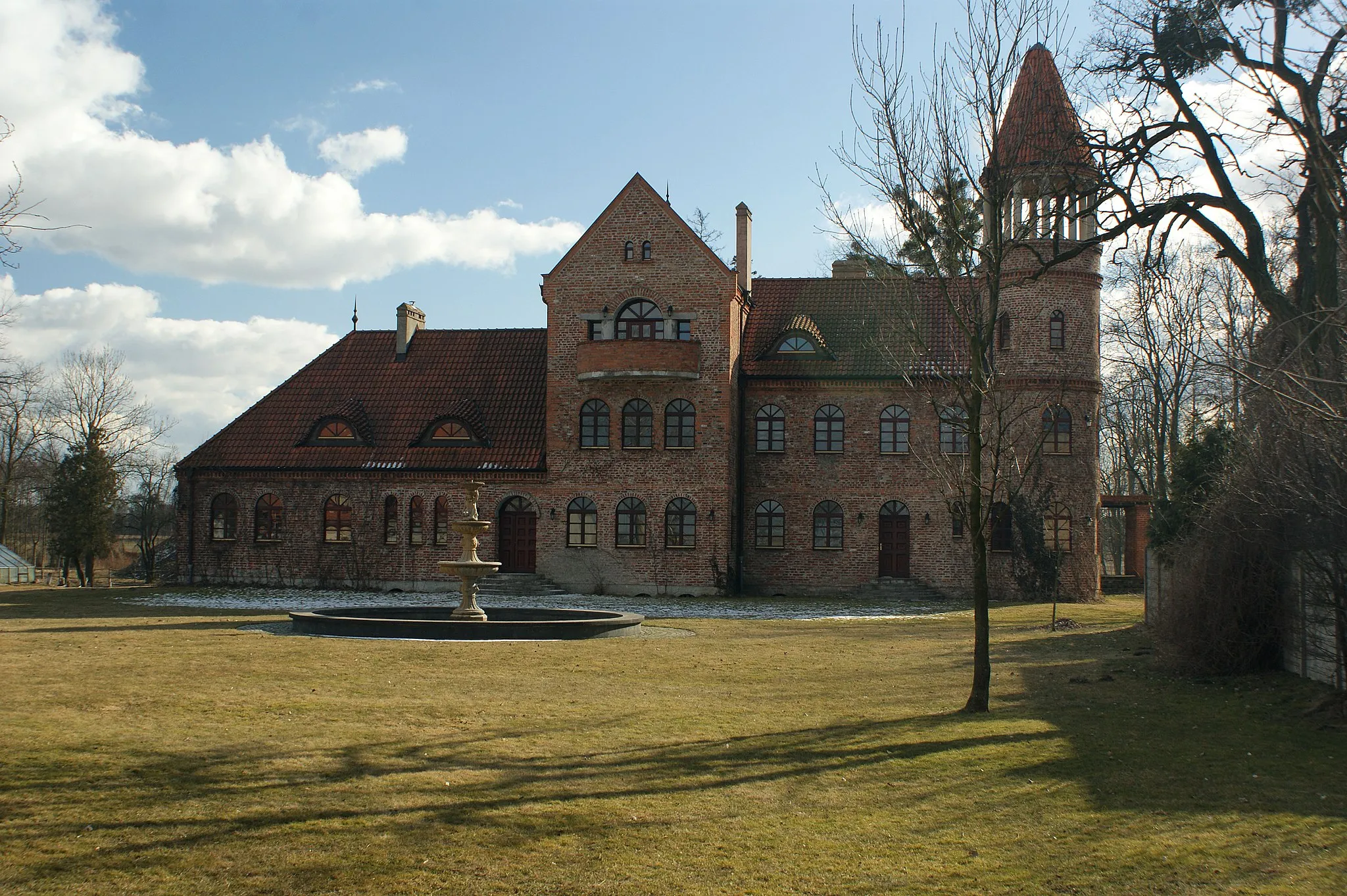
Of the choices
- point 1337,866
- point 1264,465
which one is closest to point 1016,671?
point 1264,465

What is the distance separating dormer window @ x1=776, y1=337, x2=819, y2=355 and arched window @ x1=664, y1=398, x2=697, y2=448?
12.7 feet

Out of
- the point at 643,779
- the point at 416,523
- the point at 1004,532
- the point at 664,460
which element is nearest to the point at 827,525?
the point at 1004,532

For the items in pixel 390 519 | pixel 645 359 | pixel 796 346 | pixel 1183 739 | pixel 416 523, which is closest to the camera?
pixel 1183 739

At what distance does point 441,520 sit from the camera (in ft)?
A: 112

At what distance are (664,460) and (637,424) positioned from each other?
1394mm

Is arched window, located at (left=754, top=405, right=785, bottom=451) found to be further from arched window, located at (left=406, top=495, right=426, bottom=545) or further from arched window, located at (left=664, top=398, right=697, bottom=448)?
arched window, located at (left=406, top=495, right=426, bottom=545)

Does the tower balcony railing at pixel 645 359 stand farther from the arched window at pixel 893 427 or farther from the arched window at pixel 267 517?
the arched window at pixel 267 517

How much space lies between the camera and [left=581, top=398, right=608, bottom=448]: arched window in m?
33.8

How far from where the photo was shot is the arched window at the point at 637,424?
33.7 m

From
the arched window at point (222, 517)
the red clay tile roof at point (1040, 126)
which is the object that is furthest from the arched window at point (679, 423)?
the red clay tile roof at point (1040, 126)

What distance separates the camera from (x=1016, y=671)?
16.9 meters

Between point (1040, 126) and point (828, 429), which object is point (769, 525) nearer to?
point (828, 429)

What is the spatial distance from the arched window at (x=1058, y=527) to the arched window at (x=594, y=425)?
13248mm

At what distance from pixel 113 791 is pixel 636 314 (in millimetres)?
26546
